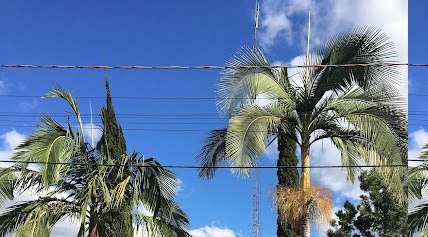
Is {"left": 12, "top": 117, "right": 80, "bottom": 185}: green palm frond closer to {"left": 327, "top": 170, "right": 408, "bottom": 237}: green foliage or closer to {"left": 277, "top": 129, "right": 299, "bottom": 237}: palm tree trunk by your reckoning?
{"left": 277, "top": 129, "right": 299, "bottom": 237}: palm tree trunk

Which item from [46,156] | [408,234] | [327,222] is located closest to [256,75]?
[327,222]

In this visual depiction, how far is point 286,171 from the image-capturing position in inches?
460

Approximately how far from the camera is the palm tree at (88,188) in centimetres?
1116

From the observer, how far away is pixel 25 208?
11398 millimetres

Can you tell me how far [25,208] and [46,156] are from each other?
1.38 metres

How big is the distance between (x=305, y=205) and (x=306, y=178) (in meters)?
0.61

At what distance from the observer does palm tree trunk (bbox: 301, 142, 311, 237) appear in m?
10.8

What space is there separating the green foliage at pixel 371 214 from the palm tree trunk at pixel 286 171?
305cm

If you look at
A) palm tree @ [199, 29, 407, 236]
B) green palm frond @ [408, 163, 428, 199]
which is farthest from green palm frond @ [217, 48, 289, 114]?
green palm frond @ [408, 163, 428, 199]

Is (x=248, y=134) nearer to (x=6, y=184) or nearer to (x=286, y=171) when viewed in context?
(x=286, y=171)

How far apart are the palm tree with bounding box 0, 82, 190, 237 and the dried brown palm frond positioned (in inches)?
80.9

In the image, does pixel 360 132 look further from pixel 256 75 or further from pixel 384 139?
pixel 256 75

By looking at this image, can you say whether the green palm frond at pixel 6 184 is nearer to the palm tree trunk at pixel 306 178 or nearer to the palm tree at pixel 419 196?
the palm tree trunk at pixel 306 178

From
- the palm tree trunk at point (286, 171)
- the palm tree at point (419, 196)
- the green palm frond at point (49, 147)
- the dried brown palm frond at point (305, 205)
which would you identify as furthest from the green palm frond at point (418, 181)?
the green palm frond at point (49, 147)
